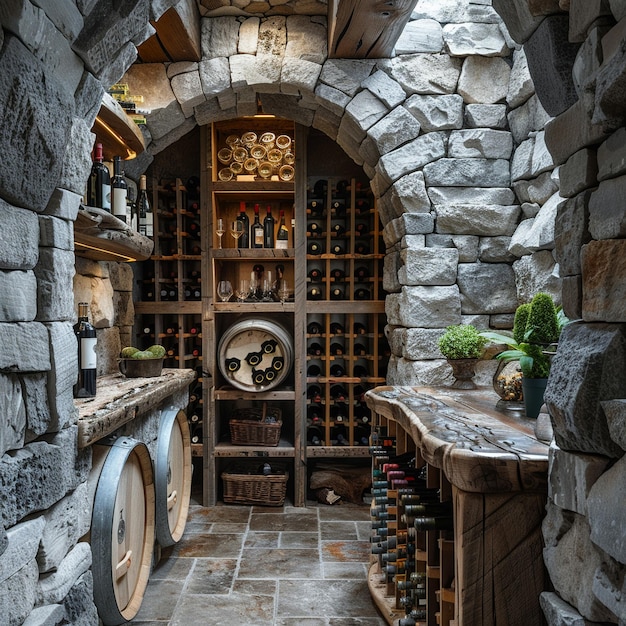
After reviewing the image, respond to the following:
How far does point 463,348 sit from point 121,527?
172 cm

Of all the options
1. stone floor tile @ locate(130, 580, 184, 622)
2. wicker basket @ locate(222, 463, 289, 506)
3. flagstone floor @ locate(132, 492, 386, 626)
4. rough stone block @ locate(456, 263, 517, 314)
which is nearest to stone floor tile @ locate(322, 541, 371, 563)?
flagstone floor @ locate(132, 492, 386, 626)

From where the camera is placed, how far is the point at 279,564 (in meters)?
3.19

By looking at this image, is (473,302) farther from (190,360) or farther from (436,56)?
(190,360)

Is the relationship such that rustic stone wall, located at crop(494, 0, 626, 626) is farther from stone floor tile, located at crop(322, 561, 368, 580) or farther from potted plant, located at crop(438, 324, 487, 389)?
stone floor tile, located at crop(322, 561, 368, 580)

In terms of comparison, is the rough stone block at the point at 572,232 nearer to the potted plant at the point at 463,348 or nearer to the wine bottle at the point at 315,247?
the potted plant at the point at 463,348

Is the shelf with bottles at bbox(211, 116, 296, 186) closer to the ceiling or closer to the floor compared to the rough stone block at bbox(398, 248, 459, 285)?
closer to the ceiling

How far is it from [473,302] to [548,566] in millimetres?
2247

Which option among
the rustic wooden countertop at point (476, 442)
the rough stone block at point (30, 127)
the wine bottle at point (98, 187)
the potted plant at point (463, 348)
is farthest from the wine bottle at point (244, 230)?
the rough stone block at point (30, 127)

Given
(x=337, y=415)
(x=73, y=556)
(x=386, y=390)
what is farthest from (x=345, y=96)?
(x=73, y=556)

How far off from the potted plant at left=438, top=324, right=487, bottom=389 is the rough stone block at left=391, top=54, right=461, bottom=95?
158 cm

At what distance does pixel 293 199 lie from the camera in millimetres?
4531

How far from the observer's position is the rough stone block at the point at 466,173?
341cm

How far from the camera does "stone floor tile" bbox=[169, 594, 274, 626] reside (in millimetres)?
2557

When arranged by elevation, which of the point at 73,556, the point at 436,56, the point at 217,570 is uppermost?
the point at 436,56
